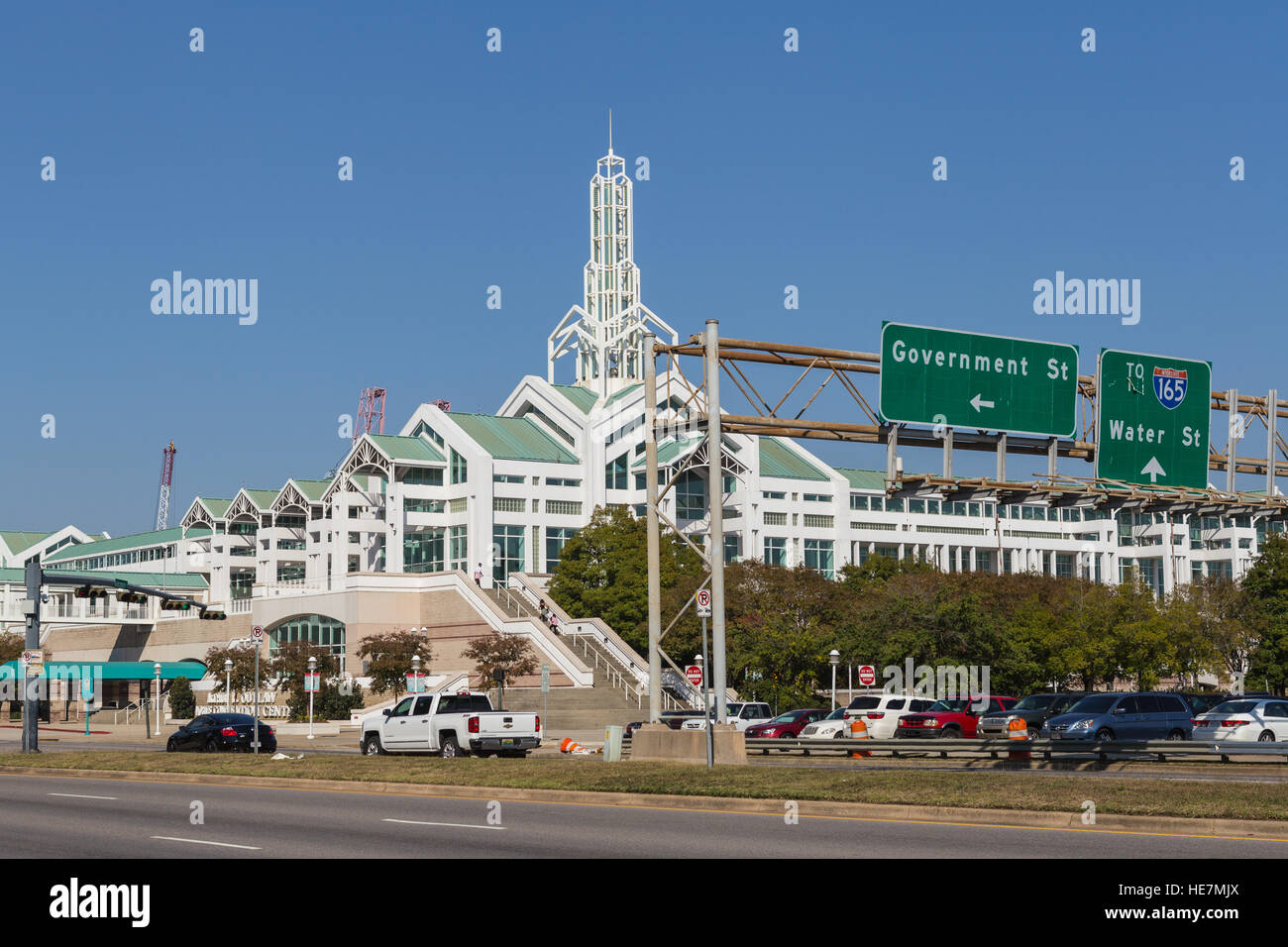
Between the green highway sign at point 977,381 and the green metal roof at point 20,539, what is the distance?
394 ft

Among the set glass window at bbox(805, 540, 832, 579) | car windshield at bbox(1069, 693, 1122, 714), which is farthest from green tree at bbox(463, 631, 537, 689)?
car windshield at bbox(1069, 693, 1122, 714)

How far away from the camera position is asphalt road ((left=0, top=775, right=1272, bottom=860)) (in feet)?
49.1

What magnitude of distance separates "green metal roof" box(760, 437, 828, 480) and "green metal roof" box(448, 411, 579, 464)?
42.9ft

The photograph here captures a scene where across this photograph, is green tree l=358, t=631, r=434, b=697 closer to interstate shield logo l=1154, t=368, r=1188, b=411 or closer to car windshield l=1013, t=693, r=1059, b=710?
car windshield l=1013, t=693, r=1059, b=710

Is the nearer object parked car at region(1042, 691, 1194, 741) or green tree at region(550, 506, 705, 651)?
parked car at region(1042, 691, 1194, 741)

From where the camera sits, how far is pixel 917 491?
31.6 m

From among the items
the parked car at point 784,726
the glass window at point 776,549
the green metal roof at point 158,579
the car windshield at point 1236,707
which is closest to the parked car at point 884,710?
the parked car at point 784,726

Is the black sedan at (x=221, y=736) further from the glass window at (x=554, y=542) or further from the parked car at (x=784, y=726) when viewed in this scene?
the glass window at (x=554, y=542)

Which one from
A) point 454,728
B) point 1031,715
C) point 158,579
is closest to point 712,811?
point 454,728

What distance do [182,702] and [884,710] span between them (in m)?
50.3

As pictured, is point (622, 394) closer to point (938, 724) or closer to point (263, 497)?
point (263, 497)
